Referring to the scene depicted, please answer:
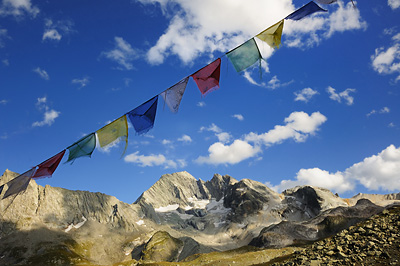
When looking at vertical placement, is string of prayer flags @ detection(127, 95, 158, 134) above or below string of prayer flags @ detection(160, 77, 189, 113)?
below

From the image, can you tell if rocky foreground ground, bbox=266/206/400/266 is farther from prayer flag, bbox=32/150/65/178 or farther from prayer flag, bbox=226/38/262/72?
prayer flag, bbox=32/150/65/178

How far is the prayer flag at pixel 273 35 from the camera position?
16.5m

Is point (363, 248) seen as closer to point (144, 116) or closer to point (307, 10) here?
point (307, 10)

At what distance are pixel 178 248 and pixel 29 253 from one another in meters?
88.6

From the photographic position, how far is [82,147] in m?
16.7

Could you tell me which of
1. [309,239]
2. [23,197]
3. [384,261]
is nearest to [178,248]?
[309,239]

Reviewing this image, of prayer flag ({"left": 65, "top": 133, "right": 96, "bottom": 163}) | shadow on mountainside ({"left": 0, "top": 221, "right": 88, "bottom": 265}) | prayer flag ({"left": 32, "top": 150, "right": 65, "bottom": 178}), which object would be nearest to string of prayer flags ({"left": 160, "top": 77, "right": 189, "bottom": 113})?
prayer flag ({"left": 65, "top": 133, "right": 96, "bottom": 163})

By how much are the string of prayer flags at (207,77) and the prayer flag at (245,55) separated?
91 centimetres

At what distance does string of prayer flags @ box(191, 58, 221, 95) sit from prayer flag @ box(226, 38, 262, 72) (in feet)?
2.98

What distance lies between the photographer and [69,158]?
16.6 metres

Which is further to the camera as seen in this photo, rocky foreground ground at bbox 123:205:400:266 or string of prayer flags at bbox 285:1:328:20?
rocky foreground ground at bbox 123:205:400:266

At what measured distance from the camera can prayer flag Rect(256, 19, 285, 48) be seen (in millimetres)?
16511

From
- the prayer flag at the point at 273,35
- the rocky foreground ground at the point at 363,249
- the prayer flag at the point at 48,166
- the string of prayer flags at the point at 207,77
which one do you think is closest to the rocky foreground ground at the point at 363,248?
the rocky foreground ground at the point at 363,249

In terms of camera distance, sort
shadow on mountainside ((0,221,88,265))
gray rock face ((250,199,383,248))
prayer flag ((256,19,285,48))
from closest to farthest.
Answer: prayer flag ((256,19,285,48))
shadow on mountainside ((0,221,88,265))
gray rock face ((250,199,383,248))
